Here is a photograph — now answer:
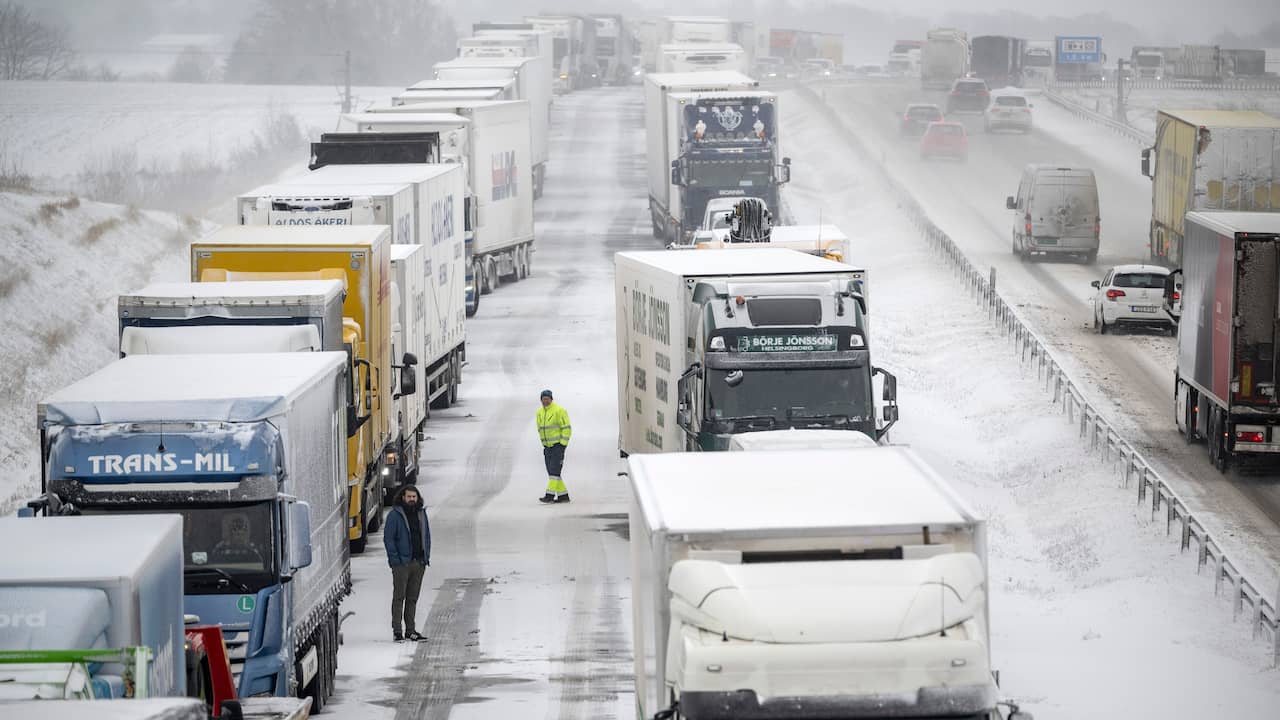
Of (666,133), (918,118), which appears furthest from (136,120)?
(666,133)

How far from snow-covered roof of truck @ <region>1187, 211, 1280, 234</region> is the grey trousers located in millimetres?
12525

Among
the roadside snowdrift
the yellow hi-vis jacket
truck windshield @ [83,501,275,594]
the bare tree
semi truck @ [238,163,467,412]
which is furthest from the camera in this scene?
the bare tree

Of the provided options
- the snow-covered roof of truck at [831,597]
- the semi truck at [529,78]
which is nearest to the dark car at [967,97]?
the semi truck at [529,78]

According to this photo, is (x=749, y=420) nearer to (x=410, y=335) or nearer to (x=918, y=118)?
(x=410, y=335)

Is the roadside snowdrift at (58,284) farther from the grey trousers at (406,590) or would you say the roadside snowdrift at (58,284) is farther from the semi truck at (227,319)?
the grey trousers at (406,590)

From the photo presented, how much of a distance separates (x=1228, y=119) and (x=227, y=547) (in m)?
36.1

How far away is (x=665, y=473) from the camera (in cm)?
1095

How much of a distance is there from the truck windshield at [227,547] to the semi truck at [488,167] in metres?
26.6

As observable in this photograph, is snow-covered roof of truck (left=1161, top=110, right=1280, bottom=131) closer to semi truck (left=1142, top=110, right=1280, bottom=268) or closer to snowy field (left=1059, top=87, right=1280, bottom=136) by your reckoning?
semi truck (left=1142, top=110, right=1280, bottom=268)

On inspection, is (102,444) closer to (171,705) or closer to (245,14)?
(171,705)

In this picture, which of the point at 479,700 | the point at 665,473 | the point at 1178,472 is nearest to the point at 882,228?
the point at 1178,472

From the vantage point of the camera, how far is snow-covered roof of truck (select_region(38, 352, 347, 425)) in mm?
12961

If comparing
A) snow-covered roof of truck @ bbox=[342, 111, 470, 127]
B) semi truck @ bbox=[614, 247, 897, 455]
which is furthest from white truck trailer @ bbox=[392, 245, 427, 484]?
snow-covered roof of truck @ bbox=[342, 111, 470, 127]

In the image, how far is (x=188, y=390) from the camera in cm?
1359
